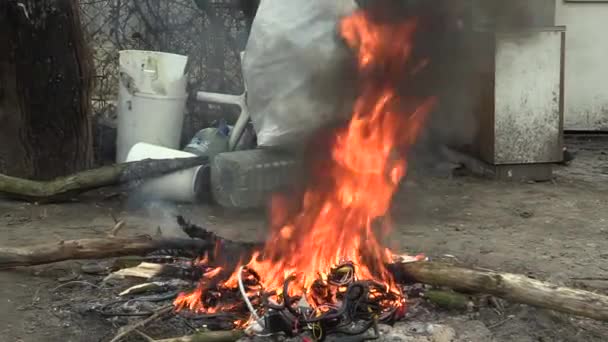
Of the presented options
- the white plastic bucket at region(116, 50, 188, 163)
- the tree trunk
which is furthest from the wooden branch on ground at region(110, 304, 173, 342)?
the white plastic bucket at region(116, 50, 188, 163)

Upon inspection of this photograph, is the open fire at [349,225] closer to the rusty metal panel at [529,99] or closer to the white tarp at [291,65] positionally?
the white tarp at [291,65]

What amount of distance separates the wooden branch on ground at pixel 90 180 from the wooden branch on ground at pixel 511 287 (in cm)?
268

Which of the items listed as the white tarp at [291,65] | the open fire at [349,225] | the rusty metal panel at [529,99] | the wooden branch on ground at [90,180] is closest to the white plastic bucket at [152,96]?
the wooden branch on ground at [90,180]

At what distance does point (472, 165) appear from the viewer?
24.9ft

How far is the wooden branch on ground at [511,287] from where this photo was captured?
3.56m

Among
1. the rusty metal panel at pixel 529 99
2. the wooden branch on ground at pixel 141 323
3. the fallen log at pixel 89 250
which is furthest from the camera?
the rusty metal panel at pixel 529 99

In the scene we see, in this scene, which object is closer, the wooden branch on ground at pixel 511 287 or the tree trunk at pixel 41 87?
the wooden branch on ground at pixel 511 287

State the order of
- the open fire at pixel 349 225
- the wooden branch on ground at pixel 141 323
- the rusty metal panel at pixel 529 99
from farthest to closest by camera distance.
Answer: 1. the rusty metal panel at pixel 529 99
2. the open fire at pixel 349 225
3. the wooden branch on ground at pixel 141 323

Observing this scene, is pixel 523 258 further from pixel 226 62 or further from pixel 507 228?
pixel 226 62

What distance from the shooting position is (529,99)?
709 centimetres

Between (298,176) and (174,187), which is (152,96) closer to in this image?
(174,187)

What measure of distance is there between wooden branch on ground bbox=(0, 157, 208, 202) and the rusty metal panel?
2833 millimetres

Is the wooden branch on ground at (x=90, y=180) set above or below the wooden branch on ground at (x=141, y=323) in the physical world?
above

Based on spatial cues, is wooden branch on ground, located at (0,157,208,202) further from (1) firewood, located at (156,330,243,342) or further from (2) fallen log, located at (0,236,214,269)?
(1) firewood, located at (156,330,243,342)
